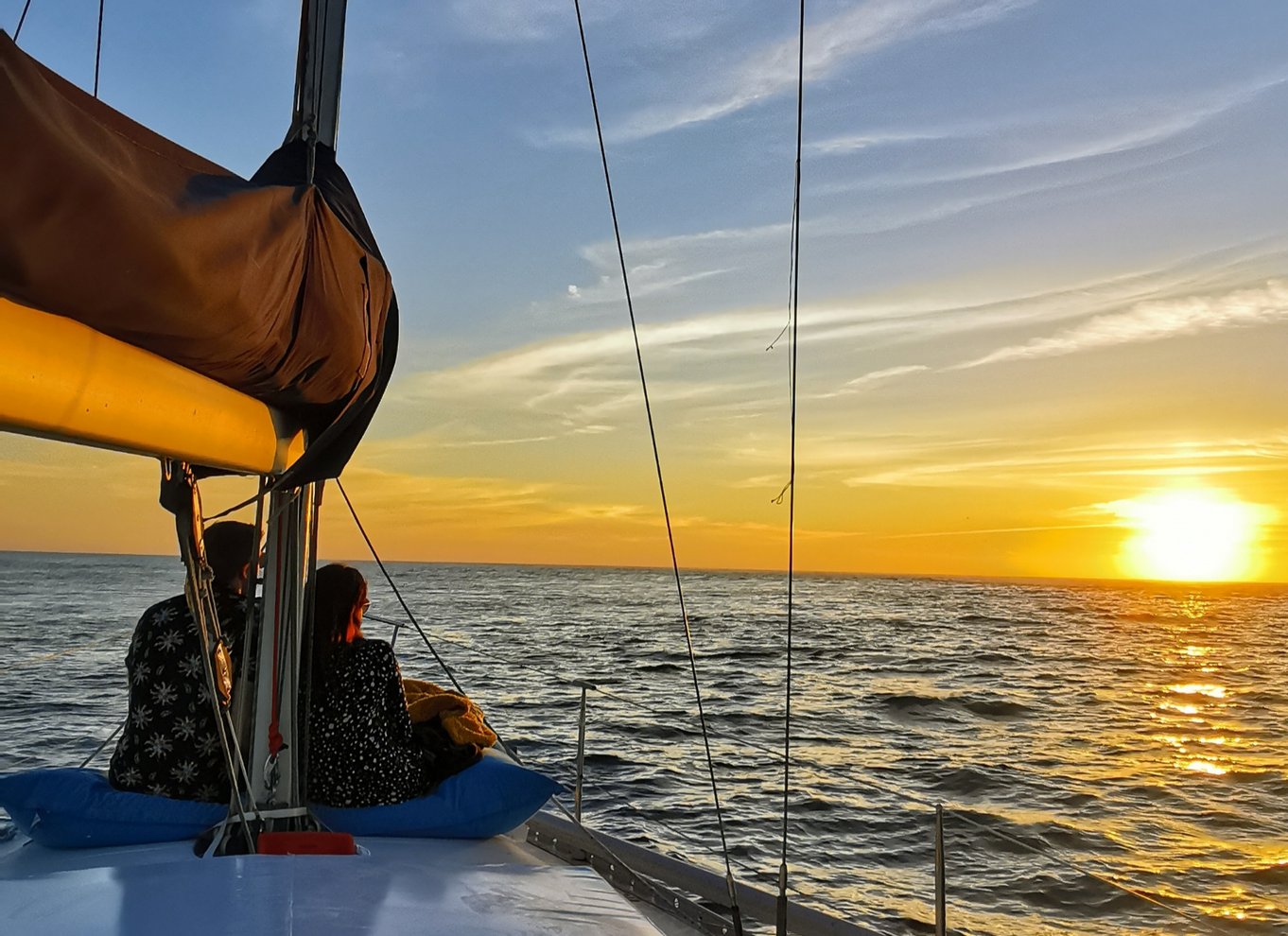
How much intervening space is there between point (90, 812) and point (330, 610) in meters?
0.76

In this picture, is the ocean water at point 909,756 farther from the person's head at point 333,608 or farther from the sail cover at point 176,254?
the sail cover at point 176,254

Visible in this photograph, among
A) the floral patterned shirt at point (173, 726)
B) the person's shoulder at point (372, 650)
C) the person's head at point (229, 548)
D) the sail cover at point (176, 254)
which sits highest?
the sail cover at point (176, 254)

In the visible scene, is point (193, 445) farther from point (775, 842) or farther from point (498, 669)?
point (498, 669)

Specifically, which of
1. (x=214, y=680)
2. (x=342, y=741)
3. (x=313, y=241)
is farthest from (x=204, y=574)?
(x=313, y=241)

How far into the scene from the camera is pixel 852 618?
137 feet

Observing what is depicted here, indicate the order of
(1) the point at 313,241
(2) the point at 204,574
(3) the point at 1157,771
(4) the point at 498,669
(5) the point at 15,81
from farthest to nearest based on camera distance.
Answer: (4) the point at 498,669 → (3) the point at 1157,771 → (2) the point at 204,574 → (1) the point at 313,241 → (5) the point at 15,81

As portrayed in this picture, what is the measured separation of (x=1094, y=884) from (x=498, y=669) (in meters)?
10.4

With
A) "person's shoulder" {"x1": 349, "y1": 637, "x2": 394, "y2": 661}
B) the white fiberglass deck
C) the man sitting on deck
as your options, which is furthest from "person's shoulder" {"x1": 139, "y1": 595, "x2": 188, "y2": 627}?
the white fiberglass deck

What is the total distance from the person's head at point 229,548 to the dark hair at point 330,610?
224 mm

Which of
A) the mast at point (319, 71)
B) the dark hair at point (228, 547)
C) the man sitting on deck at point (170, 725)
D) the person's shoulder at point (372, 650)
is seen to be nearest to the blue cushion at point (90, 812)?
the man sitting on deck at point (170, 725)

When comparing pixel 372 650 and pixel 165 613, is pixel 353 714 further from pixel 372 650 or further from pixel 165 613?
pixel 165 613

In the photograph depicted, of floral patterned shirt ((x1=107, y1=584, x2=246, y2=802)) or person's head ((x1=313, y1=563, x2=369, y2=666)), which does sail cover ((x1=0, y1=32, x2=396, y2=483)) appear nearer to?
person's head ((x1=313, y1=563, x2=369, y2=666))

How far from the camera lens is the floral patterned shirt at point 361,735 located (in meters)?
3.08

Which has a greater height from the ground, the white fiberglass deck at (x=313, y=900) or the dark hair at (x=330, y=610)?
the dark hair at (x=330, y=610)
